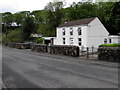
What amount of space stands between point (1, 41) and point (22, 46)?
69.5 feet

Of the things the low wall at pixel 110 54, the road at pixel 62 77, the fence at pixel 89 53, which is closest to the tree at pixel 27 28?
the fence at pixel 89 53

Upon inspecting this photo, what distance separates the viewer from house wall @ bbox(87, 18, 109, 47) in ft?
76.3

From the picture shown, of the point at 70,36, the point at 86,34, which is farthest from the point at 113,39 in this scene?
the point at 70,36

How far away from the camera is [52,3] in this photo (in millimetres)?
43125

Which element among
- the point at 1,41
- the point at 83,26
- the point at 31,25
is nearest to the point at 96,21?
the point at 83,26

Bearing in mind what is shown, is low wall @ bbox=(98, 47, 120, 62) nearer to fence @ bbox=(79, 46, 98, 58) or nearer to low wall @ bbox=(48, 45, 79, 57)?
fence @ bbox=(79, 46, 98, 58)

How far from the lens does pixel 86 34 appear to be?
2300 cm

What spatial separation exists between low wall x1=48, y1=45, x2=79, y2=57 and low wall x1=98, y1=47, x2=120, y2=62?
352cm

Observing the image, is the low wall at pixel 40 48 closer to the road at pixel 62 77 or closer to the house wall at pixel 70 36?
the house wall at pixel 70 36

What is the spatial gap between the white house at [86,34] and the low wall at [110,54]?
30.4 feet

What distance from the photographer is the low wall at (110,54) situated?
1243cm

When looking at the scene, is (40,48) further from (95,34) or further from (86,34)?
(95,34)

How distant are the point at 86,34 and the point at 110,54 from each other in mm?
10369

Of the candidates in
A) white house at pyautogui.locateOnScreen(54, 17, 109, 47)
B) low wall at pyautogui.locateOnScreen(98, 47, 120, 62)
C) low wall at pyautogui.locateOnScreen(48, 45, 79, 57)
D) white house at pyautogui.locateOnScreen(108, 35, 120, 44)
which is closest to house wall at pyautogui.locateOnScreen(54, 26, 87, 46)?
white house at pyautogui.locateOnScreen(54, 17, 109, 47)
